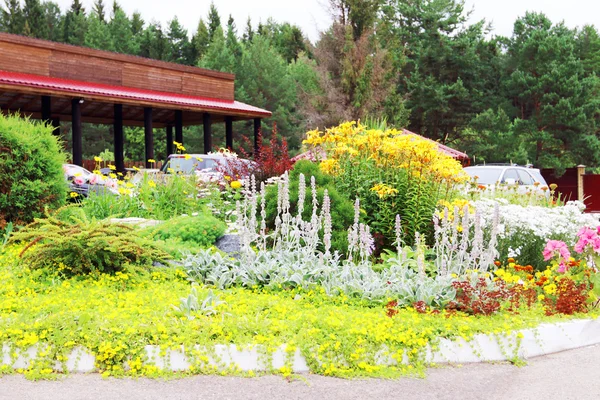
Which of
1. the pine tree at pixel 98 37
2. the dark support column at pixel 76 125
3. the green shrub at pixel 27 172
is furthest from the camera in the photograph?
the pine tree at pixel 98 37

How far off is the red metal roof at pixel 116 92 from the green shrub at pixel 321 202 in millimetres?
12433

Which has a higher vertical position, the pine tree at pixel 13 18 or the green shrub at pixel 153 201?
the pine tree at pixel 13 18

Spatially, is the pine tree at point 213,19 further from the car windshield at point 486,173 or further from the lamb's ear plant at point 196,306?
the lamb's ear plant at point 196,306

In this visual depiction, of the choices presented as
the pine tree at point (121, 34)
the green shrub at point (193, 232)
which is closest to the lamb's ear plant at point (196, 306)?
the green shrub at point (193, 232)

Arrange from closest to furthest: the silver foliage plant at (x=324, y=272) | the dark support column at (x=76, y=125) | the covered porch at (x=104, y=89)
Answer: the silver foliage plant at (x=324, y=272) → the covered porch at (x=104, y=89) → the dark support column at (x=76, y=125)

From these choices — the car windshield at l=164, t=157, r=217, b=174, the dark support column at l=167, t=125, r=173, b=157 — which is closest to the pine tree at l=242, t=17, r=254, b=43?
the dark support column at l=167, t=125, r=173, b=157

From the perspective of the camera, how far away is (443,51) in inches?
1598

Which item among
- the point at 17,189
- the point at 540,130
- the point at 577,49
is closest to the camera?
the point at 17,189

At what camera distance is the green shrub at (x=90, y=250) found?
6.70m

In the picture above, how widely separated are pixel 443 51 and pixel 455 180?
Result: 1331 inches

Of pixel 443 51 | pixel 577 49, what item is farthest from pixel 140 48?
pixel 577 49

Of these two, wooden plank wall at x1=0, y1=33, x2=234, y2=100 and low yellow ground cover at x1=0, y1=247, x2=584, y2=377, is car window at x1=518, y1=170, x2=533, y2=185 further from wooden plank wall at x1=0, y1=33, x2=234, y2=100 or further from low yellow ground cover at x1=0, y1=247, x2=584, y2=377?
wooden plank wall at x1=0, y1=33, x2=234, y2=100

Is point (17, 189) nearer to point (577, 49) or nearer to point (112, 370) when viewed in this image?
point (112, 370)

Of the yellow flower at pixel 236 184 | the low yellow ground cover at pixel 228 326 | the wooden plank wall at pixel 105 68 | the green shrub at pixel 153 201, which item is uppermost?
the wooden plank wall at pixel 105 68
